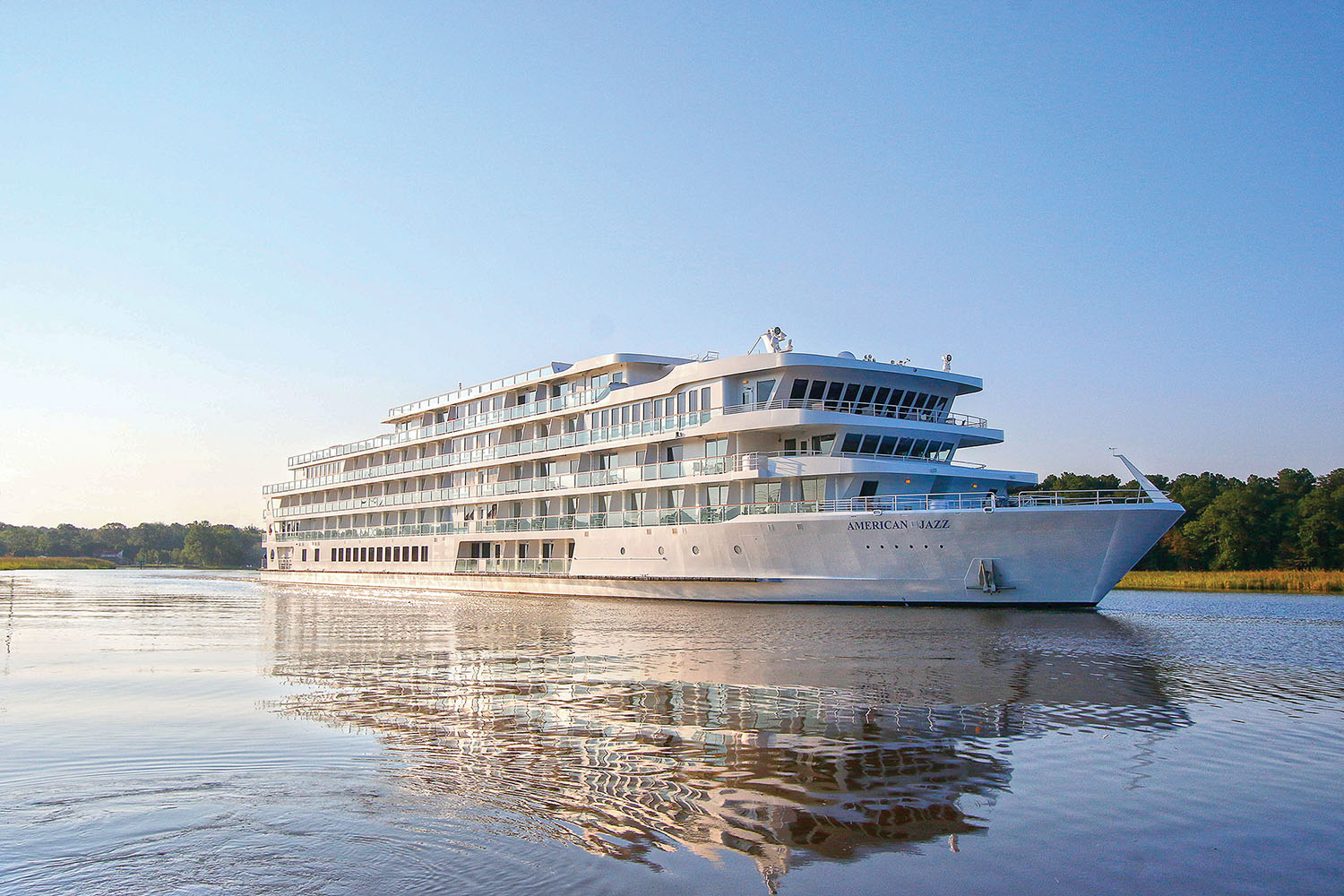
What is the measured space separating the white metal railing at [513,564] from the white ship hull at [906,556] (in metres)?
5.91

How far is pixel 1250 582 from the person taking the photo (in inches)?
2247

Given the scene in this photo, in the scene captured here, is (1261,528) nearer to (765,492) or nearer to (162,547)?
(765,492)

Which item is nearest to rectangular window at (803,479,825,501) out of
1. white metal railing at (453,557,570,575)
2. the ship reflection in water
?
the ship reflection in water

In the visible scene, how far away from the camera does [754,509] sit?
37906 mm

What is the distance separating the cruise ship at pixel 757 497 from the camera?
31.6 metres

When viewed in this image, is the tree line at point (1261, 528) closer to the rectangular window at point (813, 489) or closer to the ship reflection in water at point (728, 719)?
the rectangular window at point (813, 489)

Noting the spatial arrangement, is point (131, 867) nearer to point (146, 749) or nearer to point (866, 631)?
point (146, 749)

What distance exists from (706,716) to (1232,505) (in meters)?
76.6

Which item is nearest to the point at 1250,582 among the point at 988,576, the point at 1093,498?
the point at 1093,498

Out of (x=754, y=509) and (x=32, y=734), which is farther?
(x=754, y=509)

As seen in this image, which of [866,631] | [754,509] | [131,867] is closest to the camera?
[131,867]

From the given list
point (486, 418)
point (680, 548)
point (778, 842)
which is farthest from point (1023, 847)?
point (486, 418)

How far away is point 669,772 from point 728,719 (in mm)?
2909

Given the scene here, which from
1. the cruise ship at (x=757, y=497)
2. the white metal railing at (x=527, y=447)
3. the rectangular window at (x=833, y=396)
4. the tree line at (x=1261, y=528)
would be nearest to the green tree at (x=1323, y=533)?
the tree line at (x=1261, y=528)
